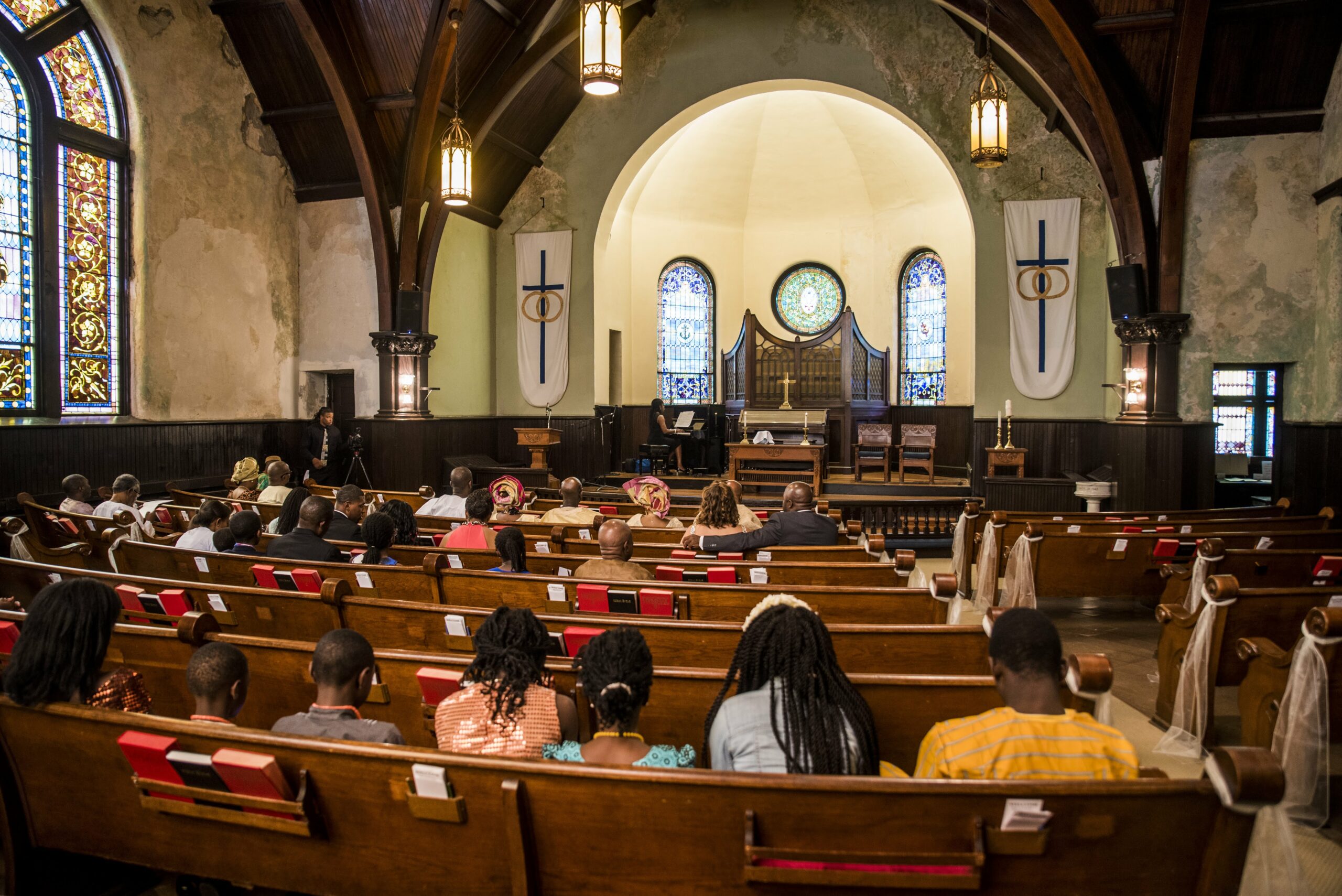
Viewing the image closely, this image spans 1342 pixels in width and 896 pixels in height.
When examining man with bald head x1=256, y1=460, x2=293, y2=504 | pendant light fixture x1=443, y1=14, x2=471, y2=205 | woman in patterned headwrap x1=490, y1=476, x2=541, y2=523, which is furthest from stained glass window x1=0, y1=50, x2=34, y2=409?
→ woman in patterned headwrap x1=490, y1=476, x2=541, y2=523

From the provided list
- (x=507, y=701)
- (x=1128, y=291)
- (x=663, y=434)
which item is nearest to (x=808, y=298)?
(x=663, y=434)

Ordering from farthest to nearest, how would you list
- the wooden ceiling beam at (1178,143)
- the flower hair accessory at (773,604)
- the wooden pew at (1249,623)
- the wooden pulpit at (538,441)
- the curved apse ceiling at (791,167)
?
the curved apse ceiling at (791,167) → the wooden pulpit at (538,441) → the wooden ceiling beam at (1178,143) → the wooden pew at (1249,623) → the flower hair accessory at (773,604)

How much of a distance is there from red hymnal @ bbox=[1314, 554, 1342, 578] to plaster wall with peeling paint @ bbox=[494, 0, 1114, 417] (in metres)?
6.45

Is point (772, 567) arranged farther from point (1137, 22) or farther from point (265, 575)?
point (1137, 22)

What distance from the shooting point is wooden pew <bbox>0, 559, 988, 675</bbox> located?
9.80ft

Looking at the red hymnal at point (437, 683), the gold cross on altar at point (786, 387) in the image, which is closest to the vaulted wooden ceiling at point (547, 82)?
the gold cross on altar at point (786, 387)

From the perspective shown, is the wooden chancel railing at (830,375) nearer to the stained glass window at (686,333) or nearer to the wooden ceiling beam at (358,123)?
the stained glass window at (686,333)

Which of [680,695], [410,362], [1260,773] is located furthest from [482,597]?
[410,362]

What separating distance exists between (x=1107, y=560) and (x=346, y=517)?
15.7 feet

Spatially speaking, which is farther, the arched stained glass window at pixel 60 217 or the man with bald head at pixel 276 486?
the arched stained glass window at pixel 60 217

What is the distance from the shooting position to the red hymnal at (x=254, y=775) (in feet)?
5.91

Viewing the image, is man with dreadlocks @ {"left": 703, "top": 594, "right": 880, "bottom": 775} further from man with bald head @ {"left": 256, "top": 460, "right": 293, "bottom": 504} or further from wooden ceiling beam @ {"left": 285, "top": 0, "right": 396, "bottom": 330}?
wooden ceiling beam @ {"left": 285, "top": 0, "right": 396, "bottom": 330}

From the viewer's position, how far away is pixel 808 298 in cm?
1573

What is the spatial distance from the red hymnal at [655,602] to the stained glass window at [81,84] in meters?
8.90
